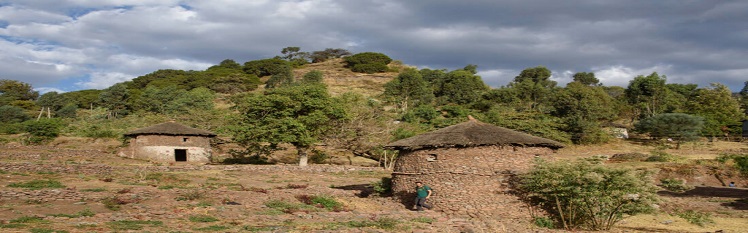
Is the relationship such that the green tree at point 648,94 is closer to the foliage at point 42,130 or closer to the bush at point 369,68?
the bush at point 369,68

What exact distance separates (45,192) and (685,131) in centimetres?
5638

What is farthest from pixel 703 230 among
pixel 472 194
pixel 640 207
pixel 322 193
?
pixel 322 193

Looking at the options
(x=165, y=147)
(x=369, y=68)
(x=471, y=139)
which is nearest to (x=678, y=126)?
(x=471, y=139)

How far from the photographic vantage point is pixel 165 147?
37.3 m

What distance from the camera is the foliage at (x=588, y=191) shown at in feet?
52.9

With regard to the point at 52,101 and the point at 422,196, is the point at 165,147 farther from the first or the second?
the point at 52,101

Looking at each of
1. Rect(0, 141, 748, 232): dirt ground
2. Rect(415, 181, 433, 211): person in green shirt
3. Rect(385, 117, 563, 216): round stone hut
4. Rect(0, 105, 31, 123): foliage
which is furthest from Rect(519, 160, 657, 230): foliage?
Rect(0, 105, 31, 123): foliage

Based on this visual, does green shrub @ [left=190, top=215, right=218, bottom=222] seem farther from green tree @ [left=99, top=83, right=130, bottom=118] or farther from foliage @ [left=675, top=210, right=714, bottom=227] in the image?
green tree @ [left=99, top=83, right=130, bottom=118]

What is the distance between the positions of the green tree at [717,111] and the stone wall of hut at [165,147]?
5291cm

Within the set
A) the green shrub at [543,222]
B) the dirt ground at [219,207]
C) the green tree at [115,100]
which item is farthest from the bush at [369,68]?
the green shrub at [543,222]

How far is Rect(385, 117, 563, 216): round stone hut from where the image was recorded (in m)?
18.0

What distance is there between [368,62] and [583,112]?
71.7 metres

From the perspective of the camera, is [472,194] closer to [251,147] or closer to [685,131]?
[251,147]

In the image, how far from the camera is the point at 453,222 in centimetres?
1609
